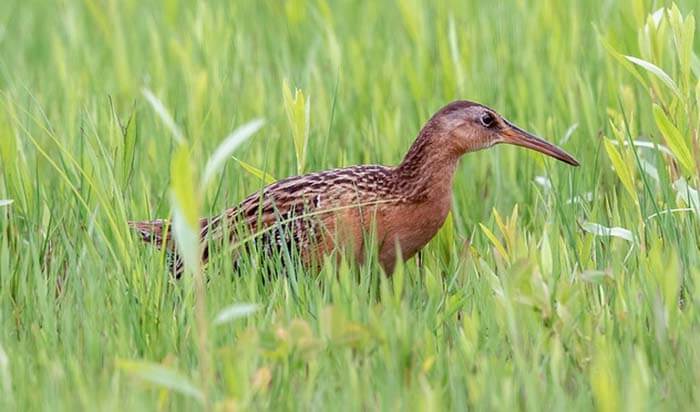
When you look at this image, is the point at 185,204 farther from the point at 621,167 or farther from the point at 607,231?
the point at 621,167

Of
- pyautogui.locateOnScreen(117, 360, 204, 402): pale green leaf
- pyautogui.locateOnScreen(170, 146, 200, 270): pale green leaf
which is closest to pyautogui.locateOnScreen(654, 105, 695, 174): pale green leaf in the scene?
pyautogui.locateOnScreen(170, 146, 200, 270): pale green leaf

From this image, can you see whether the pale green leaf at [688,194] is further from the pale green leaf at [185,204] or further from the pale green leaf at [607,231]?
the pale green leaf at [185,204]

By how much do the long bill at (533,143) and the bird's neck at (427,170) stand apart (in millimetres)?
211

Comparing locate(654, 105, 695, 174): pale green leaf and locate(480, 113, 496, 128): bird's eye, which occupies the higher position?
locate(480, 113, 496, 128): bird's eye

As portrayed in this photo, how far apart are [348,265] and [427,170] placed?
594 mm

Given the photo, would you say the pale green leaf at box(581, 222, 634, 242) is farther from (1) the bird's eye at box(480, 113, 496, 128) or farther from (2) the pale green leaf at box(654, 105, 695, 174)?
(1) the bird's eye at box(480, 113, 496, 128)

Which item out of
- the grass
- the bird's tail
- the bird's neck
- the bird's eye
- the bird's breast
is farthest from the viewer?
the bird's eye

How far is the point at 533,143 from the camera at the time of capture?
18.7 ft

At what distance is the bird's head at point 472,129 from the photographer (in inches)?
225

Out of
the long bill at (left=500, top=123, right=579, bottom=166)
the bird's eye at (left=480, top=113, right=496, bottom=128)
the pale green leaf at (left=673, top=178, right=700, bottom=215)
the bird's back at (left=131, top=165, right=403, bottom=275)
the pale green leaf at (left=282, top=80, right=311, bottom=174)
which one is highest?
the pale green leaf at (left=282, top=80, right=311, bottom=174)

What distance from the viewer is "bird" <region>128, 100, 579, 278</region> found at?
5.36 meters

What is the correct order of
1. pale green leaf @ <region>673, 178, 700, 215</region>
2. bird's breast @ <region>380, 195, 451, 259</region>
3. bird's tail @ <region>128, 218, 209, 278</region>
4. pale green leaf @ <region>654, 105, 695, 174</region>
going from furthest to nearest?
1. bird's breast @ <region>380, 195, 451, 259</region>
2. bird's tail @ <region>128, 218, 209, 278</region>
3. pale green leaf @ <region>673, 178, 700, 215</region>
4. pale green leaf @ <region>654, 105, 695, 174</region>

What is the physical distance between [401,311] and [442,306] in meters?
0.61

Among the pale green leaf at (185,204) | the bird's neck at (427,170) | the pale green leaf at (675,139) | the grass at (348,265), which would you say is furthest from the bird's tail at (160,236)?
the pale green leaf at (185,204)
